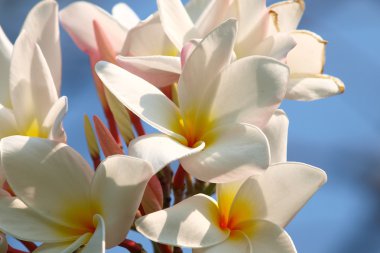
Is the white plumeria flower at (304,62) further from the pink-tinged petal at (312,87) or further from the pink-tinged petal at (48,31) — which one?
the pink-tinged petal at (48,31)

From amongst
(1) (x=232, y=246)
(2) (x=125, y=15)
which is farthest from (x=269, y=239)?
(2) (x=125, y=15)

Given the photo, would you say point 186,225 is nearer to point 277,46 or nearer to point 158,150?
point 158,150

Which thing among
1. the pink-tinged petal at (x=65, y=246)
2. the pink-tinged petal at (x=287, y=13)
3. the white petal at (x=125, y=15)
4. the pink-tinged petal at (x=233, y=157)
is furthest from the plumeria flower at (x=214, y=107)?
the white petal at (x=125, y=15)

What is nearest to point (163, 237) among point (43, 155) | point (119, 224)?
point (119, 224)

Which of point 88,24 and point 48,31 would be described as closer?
point 48,31

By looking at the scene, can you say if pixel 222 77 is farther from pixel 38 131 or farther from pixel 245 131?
pixel 38 131

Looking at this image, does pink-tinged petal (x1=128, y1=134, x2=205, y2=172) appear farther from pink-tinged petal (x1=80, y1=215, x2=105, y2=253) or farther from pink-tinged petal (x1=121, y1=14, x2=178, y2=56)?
pink-tinged petal (x1=121, y1=14, x2=178, y2=56)

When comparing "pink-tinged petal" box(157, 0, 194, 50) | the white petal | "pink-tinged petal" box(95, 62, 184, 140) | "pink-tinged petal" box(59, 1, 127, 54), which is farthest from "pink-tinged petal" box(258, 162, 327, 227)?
the white petal
